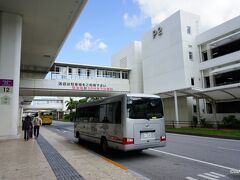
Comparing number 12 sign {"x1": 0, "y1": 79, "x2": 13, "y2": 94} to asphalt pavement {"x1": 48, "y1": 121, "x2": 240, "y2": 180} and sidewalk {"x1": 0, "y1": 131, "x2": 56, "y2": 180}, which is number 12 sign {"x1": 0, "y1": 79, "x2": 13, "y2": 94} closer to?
sidewalk {"x1": 0, "y1": 131, "x2": 56, "y2": 180}

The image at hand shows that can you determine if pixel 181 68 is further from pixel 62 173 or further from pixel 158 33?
pixel 62 173

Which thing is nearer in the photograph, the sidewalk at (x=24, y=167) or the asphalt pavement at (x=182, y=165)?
the sidewalk at (x=24, y=167)

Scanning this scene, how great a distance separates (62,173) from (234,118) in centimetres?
2300

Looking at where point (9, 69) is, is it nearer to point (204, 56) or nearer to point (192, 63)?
point (192, 63)

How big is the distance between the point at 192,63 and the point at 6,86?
77.3 feet

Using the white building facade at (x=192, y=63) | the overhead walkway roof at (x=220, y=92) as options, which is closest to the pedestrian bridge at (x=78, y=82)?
the white building facade at (x=192, y=63)

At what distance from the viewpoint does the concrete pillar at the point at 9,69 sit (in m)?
13.4

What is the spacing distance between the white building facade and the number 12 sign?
18.3m

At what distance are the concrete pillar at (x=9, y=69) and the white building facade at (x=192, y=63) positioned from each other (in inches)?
714

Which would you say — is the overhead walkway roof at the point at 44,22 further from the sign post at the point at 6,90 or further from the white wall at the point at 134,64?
the white wall at the point at 134,64

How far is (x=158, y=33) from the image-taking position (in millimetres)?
33125

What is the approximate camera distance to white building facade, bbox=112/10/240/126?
1043 inches

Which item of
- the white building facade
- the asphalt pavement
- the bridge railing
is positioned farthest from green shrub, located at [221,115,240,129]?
the bridge railing

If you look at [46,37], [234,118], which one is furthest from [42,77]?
[234,118]
